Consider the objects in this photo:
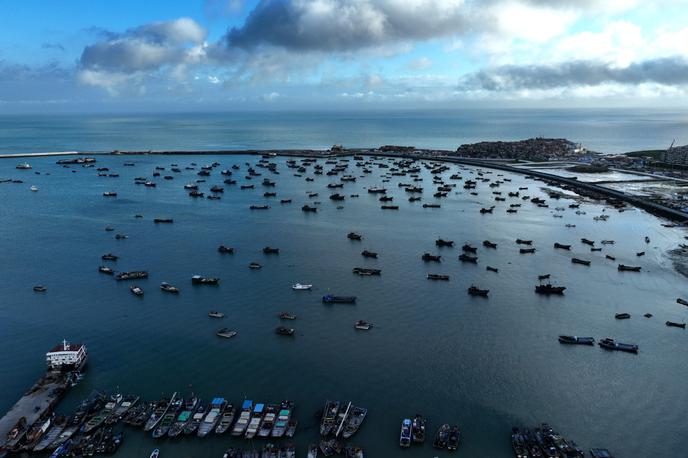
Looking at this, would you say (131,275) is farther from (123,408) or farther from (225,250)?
(123,408)

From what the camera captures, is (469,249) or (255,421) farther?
(469,249)

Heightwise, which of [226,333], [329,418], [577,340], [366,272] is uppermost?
[366,272]

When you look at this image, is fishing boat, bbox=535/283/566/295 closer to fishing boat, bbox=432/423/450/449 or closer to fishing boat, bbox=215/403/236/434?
fishing boat, bbox=432/423/450/449

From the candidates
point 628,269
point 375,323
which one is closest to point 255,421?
point 375,323

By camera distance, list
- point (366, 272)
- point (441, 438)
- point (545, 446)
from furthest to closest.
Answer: point (366, 272) < point (441, 438) < point (545, 446)

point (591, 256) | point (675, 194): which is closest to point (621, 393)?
point (591, 256)

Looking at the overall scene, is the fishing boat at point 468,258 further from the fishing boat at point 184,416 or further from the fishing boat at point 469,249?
the fishing boat at point 184,416
